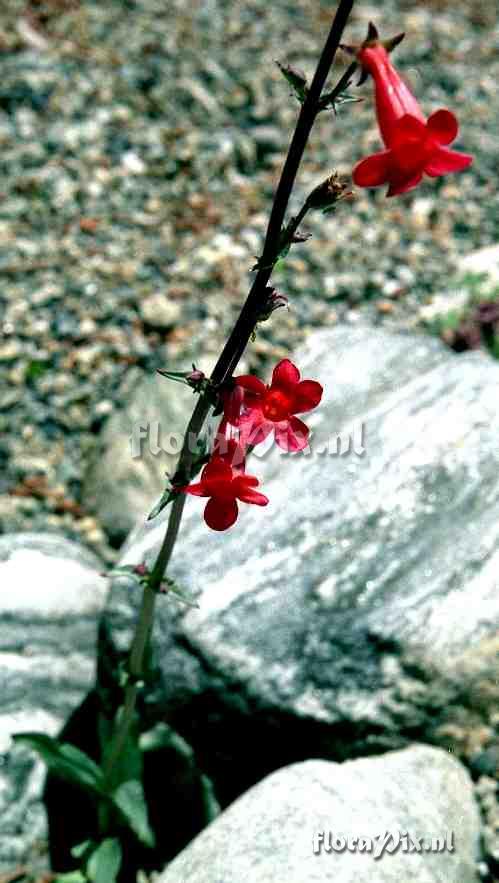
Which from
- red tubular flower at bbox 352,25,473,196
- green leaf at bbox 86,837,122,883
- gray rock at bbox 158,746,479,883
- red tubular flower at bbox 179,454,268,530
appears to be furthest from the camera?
green leaf at bbox 86,837,122,883

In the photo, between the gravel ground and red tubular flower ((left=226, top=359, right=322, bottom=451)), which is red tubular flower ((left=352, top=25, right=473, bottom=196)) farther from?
the gravel ground

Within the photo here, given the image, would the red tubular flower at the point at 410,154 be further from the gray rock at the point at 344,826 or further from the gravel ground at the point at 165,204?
the gravel ground at the point at 165,204

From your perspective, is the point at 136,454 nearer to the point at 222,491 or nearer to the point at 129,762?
the point at 129,762

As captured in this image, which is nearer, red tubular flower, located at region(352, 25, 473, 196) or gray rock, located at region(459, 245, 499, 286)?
red tubular flower, located at region(352, 25, 473, 196)

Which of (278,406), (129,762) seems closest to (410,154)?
(278,406)

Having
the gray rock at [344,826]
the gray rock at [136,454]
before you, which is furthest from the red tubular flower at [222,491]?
the gray rock at [136,454]

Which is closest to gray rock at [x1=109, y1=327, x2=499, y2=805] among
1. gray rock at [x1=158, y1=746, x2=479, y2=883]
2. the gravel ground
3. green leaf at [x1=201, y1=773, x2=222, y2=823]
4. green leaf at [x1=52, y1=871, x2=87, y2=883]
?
green leaf at [x1=201, y1=773, x2=222, y2=823]
